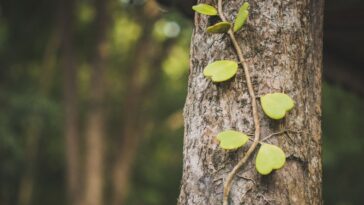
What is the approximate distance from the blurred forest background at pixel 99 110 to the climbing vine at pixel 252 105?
397cm

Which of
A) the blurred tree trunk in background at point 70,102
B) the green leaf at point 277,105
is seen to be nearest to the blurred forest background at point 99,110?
the blurred tree trunk in background at point 70,102

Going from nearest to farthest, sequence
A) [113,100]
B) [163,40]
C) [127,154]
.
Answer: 1. [127,154]
2. [163,40]
3. [113,100]

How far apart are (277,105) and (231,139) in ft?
0.46

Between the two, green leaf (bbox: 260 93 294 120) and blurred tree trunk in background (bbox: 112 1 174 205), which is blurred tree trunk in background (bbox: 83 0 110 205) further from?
green leaf (bbox: 260 93 294 120)

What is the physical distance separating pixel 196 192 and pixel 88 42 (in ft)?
36.3

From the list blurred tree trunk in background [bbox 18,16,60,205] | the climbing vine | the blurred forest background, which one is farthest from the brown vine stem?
blurred tree trunk in background [bbox 18,16,60,205]

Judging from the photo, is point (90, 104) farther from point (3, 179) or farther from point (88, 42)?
point (3, 179)

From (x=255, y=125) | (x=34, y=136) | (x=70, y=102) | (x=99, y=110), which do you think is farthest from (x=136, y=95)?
(x=255, y=125)

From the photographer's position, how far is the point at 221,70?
1.46 meters

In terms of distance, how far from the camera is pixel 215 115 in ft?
4.86

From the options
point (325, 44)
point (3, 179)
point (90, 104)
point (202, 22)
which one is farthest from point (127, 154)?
point (202, 22)

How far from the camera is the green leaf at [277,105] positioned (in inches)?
56.0

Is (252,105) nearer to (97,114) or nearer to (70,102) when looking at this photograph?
(70,102)

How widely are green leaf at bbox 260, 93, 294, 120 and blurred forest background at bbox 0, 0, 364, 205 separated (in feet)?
13.3
